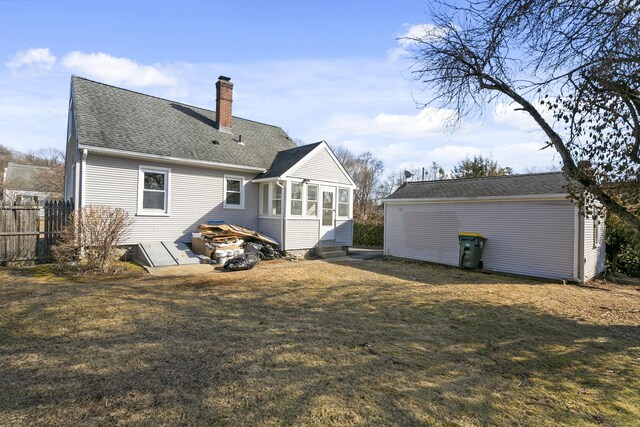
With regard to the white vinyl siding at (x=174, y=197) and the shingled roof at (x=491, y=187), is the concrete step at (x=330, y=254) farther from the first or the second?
the shingled roof at (x=491, y=187)

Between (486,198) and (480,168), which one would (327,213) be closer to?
(486,198)

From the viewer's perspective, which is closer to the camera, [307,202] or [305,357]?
[305,357]

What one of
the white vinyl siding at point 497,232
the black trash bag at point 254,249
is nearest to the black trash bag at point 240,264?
the black trash bag at point 254,249

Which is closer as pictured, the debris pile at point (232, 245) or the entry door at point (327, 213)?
the debris pile at point (232, 245)

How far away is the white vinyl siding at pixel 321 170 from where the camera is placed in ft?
45.9

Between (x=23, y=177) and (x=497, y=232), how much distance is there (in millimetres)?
47455

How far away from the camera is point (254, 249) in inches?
496

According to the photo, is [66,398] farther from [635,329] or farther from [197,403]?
[635,329]

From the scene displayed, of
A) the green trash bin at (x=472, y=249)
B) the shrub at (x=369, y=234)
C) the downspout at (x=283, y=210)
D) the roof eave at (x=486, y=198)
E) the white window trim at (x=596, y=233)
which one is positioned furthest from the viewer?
the shrub at (x=369, y=234)

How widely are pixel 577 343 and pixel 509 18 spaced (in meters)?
5.40

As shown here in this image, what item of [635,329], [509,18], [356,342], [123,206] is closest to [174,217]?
[123,206]

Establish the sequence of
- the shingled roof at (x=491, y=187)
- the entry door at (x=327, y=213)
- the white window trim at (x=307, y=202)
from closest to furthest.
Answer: the shingled roof at (x=491, y=187) → the white window trim at (x=307, y=202) → the entry door at (x=327, y=213)

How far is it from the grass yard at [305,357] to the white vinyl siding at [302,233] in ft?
18.5

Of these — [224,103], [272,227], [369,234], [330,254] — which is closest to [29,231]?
[272,227]
